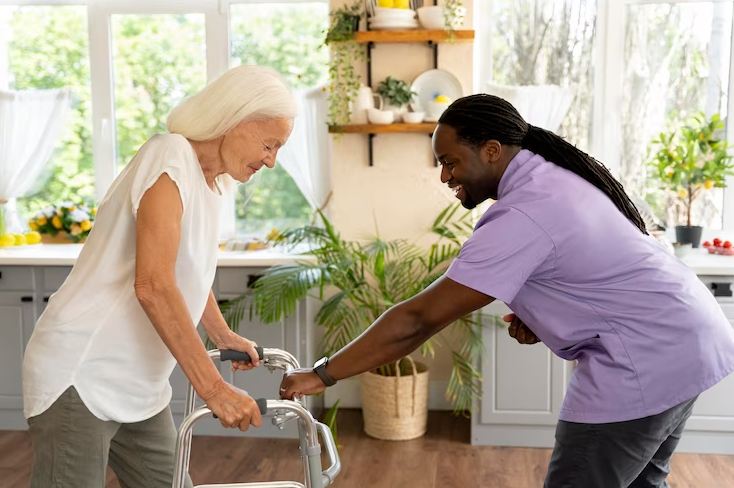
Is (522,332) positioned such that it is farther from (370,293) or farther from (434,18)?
(434,18)

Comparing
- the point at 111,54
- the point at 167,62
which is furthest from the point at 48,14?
the point at 167,62

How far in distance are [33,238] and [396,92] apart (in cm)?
208

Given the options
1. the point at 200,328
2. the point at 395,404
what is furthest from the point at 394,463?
the point at 200,328

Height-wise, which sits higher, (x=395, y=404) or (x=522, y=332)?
(x=522, y=332)

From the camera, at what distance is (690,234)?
3910 mm

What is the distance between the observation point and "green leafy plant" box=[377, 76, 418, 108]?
379 cm

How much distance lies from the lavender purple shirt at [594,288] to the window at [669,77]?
2.75 meters

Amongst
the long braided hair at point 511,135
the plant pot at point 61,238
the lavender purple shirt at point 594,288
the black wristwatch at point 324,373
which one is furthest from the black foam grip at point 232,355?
the plant pot at point 61,238

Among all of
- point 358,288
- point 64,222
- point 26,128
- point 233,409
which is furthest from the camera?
point 26,128

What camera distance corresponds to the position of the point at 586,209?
4.99ft

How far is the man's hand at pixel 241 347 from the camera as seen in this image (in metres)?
1.86

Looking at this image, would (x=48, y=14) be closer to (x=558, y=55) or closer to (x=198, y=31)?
(x=198, y=31)

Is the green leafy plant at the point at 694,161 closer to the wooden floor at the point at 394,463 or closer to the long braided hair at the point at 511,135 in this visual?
the wooden floor at the point at 394,463

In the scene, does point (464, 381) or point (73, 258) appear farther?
point (73, 258)
